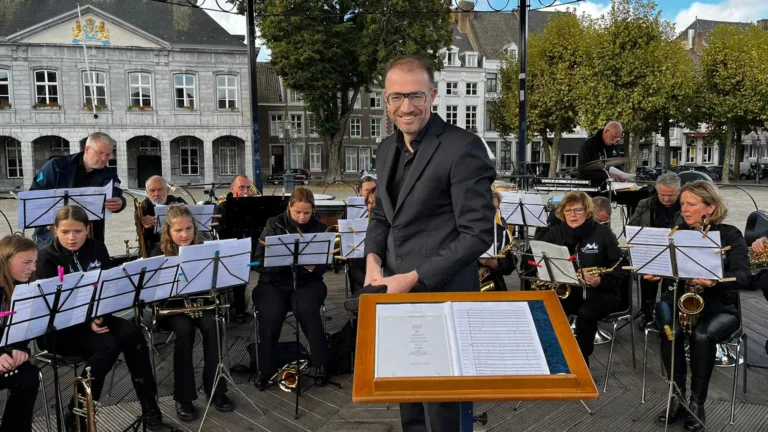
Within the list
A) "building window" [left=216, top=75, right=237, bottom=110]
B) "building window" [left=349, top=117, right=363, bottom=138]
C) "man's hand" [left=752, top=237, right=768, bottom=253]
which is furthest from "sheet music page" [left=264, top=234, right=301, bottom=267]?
"building window" [left=349, top=117, right=363, bottom=138]

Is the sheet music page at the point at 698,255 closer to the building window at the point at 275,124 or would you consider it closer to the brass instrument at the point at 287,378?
the brass instrument at the point at 287,378

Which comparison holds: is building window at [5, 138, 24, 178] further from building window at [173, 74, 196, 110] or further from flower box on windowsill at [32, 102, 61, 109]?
building window at [173, 74, 196, 110]

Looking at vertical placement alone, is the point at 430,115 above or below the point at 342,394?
above

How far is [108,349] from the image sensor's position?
13.1ft

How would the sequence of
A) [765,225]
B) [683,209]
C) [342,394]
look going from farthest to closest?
[765,225], [342,394], [683,209]

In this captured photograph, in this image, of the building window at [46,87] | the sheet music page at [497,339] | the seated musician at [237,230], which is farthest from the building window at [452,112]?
the sheet music page at [497,339]

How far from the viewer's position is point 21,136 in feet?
A: 106

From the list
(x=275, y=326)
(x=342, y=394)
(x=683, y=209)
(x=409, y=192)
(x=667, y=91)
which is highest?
(x=667, y=91)

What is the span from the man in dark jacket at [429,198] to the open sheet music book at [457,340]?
0.31 m

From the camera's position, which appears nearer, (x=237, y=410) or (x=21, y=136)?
(x=237, y=410)

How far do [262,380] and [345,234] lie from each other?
156 centimetres

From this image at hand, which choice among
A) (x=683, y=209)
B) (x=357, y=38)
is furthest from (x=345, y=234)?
(x=357, y=38)

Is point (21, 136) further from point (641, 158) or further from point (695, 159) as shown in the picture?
point (695, 159)

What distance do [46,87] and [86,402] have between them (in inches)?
1368
